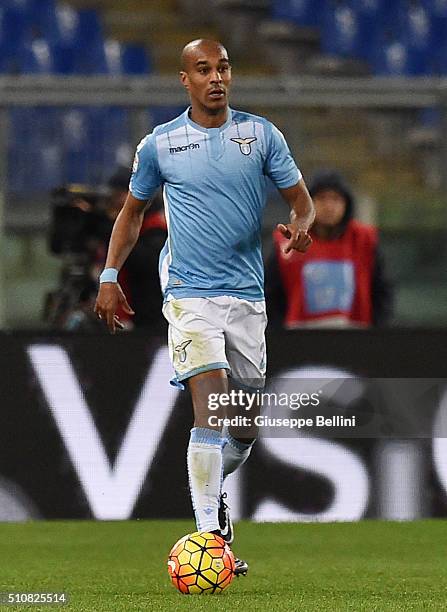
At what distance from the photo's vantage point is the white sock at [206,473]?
206 inches

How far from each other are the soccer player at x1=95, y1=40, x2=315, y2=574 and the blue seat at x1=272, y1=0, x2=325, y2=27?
955 centimetres

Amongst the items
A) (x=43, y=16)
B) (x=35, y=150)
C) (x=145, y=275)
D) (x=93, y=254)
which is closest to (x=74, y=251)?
(x=93, y=254)

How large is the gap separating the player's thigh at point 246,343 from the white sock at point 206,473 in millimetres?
378

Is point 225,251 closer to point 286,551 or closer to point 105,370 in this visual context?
point 286,551

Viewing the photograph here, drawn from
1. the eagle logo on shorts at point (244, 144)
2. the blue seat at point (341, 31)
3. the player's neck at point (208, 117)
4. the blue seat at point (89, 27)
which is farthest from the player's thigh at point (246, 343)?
the blue seat at point (341, 31)

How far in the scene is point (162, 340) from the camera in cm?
731

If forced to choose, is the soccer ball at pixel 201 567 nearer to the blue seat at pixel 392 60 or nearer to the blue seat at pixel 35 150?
the blue seat at pixel 35 150

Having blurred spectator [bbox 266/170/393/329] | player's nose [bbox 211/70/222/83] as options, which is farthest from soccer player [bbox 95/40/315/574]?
blurred spectator [bbox 266/170/393/329]

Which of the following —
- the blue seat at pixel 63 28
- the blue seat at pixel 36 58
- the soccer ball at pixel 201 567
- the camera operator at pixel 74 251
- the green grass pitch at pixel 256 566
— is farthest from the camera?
the blue seat at pixel 63 28

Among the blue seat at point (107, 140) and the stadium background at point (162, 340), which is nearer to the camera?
the stadium background at point (162, 340)

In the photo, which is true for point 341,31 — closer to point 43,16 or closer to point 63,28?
point 63,28

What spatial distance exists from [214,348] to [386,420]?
6.87ft

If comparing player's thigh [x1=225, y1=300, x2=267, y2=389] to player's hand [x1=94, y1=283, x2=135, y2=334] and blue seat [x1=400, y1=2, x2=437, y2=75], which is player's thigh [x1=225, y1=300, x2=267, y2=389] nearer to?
player's hand [x1=94, y1=283, x2=135, y2=334]

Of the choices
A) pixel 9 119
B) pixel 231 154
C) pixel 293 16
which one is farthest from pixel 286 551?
pixel 293 16
